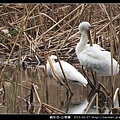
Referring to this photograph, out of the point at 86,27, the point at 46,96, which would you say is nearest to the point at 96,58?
the point at 86,27

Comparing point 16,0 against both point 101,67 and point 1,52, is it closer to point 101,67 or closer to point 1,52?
point 101,67

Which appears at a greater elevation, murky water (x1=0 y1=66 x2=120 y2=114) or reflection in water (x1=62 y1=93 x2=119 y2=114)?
murky water (x1=0 y1=66 x2=120 y2=114)

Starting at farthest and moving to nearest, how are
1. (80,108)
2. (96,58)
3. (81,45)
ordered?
1. (81,45)
2. (96,58)
3. (80,108)

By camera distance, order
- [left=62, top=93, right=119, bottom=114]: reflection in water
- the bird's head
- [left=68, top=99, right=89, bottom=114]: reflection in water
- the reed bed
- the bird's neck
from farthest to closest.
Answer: the reed bed
the bird's head
the bird's neck
[left=68, top=99, right=89, bottom=114]: reflection in water
[left=62, top=93, right=119, bottom=114]: reflection in water

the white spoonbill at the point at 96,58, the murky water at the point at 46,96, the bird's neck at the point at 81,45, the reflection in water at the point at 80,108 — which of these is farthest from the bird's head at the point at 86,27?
the reflection in water at the point at 80,108

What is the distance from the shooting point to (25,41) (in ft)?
26.9

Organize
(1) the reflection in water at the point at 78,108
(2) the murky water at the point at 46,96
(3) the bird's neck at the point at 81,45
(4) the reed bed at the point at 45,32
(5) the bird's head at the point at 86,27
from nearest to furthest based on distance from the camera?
(2) the murky water at the point at 46,96 < (1) the reflection in water at the point at 78,108 < (3) the bird's neck at the point at 81,45 < (5) the bird's head at the point at 86,27 < (4) the reed bed at the point at 45,32

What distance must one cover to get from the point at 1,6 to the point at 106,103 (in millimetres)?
3905

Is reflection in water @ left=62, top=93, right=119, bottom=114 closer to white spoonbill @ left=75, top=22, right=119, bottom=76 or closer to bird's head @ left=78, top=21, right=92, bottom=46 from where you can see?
white spoonbill @ left=75, top=22, right=119, bottom=76

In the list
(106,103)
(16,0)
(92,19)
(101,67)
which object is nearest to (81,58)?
(101,67)

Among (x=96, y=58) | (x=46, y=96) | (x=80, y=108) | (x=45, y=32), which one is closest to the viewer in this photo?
(x=80, y=108)

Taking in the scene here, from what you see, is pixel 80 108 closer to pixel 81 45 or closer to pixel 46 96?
pixel 46 96

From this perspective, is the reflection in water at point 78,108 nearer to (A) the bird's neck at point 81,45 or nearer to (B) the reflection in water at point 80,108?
(B) the reflection in water at point 80,108

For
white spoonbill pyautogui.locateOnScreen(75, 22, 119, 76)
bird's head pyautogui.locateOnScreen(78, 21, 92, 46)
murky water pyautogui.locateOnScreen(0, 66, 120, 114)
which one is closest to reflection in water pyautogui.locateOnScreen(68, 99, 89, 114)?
murky water pyautogui.locateOnScreen(0, 66, 120, 114)
